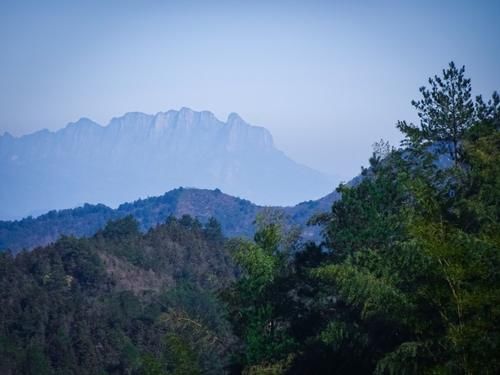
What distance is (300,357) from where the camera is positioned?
1532 cm

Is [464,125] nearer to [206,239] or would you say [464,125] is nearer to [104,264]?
[104,264]

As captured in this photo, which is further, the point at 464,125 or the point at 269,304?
the point at 464,125

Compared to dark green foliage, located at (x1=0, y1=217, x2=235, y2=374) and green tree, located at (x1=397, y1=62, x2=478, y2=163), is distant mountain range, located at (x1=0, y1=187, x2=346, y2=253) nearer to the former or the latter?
dark green foliage, located at (x1=0, y1=217, x2=235, y2=374)

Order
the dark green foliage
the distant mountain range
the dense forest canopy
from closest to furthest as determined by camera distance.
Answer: the dense forest canopy, the dark green foliage, the distant mountain range

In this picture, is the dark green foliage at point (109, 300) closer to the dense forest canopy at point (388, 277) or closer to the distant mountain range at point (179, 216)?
the dense forest canopy at point (388, 277)

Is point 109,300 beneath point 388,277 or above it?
beneath

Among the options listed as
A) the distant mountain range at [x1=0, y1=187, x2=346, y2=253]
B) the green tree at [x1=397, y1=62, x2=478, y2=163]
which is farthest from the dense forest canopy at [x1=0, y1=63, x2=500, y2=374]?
the distant mountain range at [x1=0, y1=187, x2=346, y2=253]

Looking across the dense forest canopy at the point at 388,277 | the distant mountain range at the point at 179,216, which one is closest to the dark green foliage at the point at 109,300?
the dense forest canopy at the point at 388,277

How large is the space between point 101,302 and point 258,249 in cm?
5222

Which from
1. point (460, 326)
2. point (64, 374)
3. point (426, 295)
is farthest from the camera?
point (64, 374)

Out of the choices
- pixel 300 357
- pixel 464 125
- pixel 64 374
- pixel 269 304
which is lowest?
pixel 64 374

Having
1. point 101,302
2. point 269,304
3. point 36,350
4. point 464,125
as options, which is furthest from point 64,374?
point 464,125

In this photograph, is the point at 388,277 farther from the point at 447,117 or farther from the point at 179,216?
the point at 179,216

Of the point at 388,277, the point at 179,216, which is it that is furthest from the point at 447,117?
the point at 179,216
